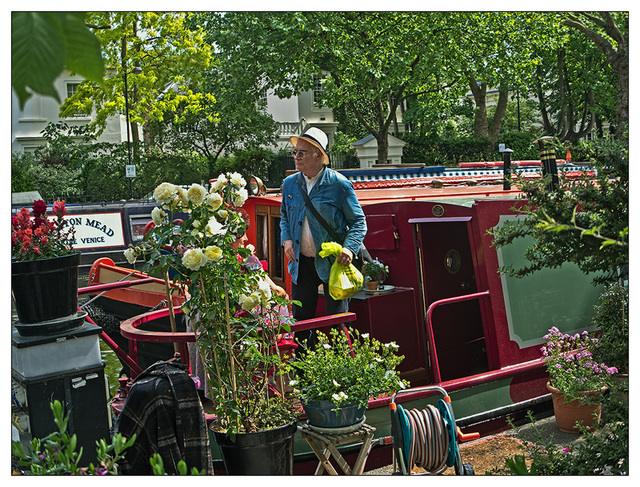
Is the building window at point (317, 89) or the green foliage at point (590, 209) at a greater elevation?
the building window at point (317, 89)

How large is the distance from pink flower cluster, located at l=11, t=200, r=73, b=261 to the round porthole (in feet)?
10.4

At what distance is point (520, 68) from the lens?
6621mm

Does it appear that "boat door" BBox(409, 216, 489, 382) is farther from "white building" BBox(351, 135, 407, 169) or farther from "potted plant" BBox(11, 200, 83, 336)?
"potted plant" BBox(11, 200, 83, 336)

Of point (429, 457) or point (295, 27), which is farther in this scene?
point (295, 27)

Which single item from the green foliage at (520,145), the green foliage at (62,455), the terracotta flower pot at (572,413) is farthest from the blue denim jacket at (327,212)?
the green foliage at (520,145)

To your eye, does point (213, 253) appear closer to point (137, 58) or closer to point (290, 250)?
point (290, 250)

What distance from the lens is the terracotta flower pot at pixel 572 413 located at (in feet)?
15.1

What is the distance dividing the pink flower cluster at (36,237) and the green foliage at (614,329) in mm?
3184

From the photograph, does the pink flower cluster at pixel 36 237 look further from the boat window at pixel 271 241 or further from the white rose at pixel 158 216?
the boat window at pixel 271 241

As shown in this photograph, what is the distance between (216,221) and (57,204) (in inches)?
39.0

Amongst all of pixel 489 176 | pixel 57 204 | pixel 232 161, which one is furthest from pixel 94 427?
pixel 232 161

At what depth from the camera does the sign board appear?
1175cm

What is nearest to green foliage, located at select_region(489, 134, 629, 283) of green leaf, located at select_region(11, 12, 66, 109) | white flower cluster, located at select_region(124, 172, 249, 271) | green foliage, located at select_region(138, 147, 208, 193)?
white flower cluster, located at select_region(124, 172, 249, 271)

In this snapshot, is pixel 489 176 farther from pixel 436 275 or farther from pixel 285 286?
pixel 285 286
